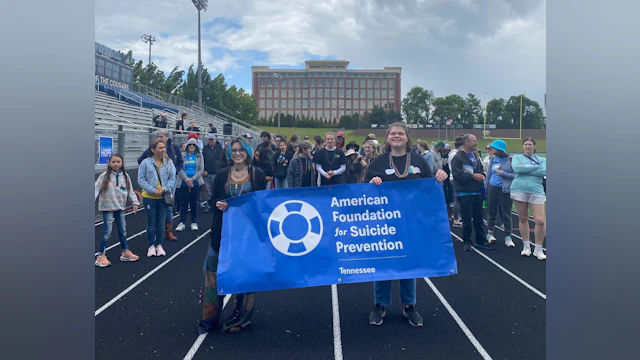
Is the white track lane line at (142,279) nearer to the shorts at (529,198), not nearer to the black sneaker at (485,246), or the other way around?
the black sneaker at (485,246)

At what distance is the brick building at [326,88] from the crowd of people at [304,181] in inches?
4714

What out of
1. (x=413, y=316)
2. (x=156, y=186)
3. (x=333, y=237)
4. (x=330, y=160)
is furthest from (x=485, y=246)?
(x=156, y=186)

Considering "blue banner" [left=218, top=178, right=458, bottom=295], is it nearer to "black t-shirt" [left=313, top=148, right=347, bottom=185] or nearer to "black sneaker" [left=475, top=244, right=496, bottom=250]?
"black sneaker" [left=475, top=244, right=496, bottom=250]

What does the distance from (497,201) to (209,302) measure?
6.68 metres

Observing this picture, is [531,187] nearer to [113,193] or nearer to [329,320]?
[329,320]

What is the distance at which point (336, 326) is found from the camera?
15.8ft

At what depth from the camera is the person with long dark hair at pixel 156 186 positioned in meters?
7.60

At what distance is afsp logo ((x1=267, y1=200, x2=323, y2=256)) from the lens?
4.43 metres

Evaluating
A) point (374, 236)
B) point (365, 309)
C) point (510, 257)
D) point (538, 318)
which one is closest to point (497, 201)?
point (510, 257)

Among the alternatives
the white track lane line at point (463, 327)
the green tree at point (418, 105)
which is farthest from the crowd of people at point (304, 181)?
the green tree at point (418, 105)

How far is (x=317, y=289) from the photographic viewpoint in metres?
6.13

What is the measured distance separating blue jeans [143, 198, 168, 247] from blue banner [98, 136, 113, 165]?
422 cm

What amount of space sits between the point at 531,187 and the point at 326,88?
4981 inches

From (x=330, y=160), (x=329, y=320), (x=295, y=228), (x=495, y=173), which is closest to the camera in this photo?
(x=295, y=228)
